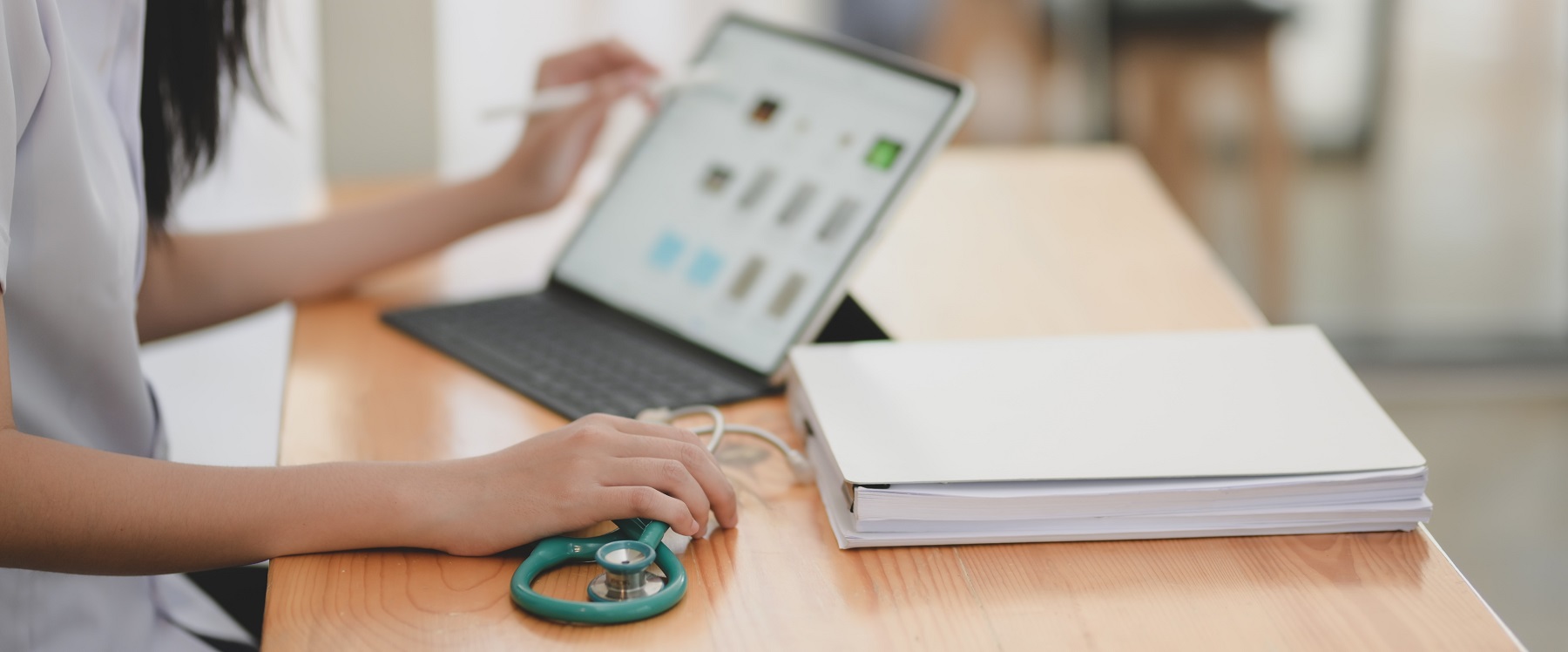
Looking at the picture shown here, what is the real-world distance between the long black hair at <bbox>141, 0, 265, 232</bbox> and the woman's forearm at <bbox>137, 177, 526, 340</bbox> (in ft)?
0.17

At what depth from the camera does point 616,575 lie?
23.1 inches

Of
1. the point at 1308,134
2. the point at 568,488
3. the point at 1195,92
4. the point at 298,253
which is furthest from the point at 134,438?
the point at 1308,134

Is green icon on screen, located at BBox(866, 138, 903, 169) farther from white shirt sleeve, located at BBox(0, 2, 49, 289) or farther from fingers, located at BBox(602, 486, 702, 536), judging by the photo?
white shirt sleeve, located at BBox(0, 2, 49, 289)

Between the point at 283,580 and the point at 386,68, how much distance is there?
1.36m

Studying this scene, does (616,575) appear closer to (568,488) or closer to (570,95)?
(568,488)

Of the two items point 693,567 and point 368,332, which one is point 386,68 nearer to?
point 368,332

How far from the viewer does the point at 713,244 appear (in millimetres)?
970

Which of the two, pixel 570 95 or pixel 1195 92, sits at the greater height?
pixel 570 95

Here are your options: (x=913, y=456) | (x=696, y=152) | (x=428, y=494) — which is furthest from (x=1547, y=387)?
(x=428, y=494)

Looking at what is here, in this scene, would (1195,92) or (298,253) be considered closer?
(298,253)

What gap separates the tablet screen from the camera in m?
0.91

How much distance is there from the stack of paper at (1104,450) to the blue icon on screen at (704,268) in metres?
0.19

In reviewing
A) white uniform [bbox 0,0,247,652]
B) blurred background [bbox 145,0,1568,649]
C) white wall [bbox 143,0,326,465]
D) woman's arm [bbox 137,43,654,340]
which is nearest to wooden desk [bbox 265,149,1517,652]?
white uniform [bbox 0,0,247,652]

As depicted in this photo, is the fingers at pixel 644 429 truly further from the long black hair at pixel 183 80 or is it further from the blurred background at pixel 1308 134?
the blurred background at pixel 1308 134
